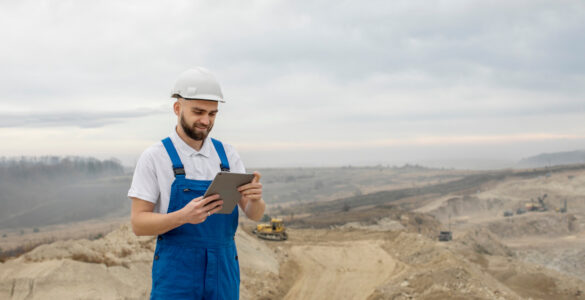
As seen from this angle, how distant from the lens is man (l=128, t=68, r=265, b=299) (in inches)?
99.0

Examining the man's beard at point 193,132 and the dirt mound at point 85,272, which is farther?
the dirt mound at point 85,272

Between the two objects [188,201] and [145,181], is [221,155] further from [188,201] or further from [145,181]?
[145,181]

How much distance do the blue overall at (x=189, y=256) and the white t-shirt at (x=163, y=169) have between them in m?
0.04

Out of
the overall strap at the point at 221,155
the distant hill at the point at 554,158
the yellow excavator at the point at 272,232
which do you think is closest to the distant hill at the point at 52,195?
the yellow excavator at the point at 272,232

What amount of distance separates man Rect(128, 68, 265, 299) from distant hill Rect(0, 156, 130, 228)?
42991 millimetres

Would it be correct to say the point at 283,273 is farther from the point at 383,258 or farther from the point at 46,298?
the point at 46,298

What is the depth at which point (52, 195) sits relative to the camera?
4531cm

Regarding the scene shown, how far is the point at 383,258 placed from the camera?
17.2 meters

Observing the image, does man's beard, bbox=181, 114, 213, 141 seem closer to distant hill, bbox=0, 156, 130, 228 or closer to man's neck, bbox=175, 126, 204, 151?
man's neck, bbox=175, 126, 204, 151

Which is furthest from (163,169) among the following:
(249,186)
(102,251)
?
(102,251)

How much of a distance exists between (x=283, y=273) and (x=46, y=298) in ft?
26.9

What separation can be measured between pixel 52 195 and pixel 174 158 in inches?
1965

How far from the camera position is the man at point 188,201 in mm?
2514

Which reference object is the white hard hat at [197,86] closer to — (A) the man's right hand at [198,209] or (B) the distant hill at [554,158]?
(A) the man's right hand at [198,209]
